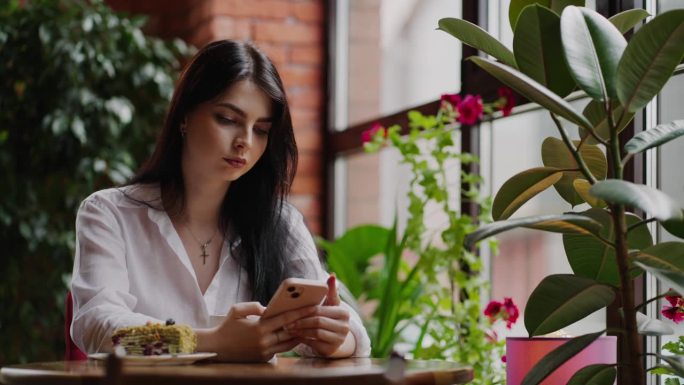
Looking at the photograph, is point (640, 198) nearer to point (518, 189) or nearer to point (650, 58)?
point (650, 58)

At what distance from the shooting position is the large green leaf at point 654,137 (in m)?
1.68

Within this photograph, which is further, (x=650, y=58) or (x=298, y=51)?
(x=298, y=51)

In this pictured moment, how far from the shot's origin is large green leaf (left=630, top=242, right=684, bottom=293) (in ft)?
5.41

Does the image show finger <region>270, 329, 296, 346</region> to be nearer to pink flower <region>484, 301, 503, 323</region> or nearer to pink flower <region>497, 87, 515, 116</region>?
pink flower <region>484, 301, 503, 323</region>

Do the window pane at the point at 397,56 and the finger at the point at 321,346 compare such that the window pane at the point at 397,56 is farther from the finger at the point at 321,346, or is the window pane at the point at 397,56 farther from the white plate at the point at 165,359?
the white plate at the point at 165,359

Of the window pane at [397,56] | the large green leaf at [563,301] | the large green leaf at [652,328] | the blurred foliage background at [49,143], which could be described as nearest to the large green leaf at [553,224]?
the large green leaf at [563,301]

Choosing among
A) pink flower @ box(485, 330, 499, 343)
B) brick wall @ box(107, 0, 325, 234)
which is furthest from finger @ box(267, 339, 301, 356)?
brick wall @ box(107, 0, 325, 234)

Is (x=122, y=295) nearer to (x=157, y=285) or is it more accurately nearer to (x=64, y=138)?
(x=157, y=285)

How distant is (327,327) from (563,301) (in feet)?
1.50

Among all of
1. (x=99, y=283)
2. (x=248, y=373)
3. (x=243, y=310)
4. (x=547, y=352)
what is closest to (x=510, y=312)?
(x=547, y=352)

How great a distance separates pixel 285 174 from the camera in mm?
2459

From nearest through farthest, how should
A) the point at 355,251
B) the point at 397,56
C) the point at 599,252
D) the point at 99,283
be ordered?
the point at 599,252
the point at 99,283
the point at 355,251
the point at 397,56

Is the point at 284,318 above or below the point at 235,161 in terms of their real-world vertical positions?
below

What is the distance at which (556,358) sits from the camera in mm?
1771
